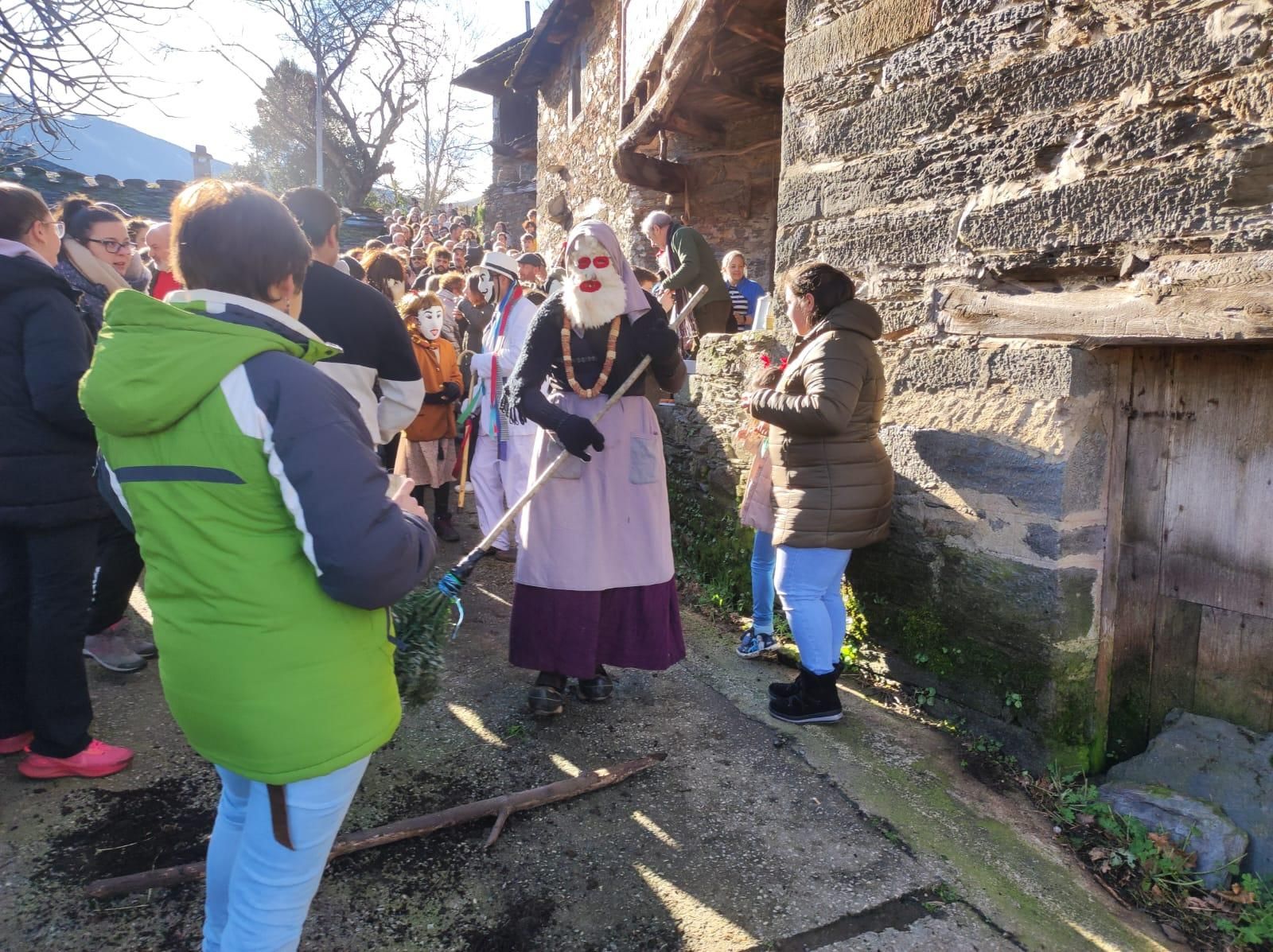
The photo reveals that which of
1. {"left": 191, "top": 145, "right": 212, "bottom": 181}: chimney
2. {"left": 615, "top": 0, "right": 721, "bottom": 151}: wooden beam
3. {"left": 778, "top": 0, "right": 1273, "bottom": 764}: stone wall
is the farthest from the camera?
{"left": 191, "top": 145, "right": 212, "bottom": 181}: chimney

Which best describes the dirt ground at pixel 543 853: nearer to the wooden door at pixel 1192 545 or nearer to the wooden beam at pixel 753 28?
the wooden door at pixel 1192 545

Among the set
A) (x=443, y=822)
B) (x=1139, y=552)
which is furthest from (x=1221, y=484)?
(x=443, y=822)

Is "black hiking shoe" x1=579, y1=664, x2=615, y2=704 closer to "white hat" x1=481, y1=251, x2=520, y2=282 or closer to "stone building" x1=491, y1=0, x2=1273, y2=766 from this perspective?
"stone building" x1=491, y1=0, x2=1273, y2=766

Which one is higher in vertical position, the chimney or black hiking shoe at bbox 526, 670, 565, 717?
the chimney

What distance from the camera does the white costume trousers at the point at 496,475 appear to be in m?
4.80

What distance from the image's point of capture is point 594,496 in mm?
3203

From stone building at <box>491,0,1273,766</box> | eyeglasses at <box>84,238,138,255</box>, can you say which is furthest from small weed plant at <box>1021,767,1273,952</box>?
eyeglasses at <box>84,238,138,255</box>

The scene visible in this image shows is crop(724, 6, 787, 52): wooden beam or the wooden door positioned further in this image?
crop(724, 6, 787, 52): wooden beam

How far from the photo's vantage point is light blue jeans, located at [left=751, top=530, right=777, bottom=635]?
12.8 feet

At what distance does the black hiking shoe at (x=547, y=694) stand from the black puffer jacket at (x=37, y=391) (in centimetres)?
168

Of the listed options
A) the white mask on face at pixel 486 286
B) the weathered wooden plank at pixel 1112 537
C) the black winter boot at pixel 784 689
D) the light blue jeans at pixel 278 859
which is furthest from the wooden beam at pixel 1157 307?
the white mask on face at pixel 486 286

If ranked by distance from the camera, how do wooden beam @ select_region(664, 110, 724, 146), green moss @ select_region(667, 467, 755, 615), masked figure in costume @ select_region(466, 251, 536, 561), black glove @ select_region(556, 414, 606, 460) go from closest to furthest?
1. black glove @ select_region(556, 414, 606, 460)
2. green moss @ select_region(667, 467, 755, 615)
3. masked figure in costume @ select_region(466, 251, 536, 561)
4. wooden beam @ select_region(664, 110, 724, 146)

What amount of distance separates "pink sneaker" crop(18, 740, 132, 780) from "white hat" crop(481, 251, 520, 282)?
11.2 feet

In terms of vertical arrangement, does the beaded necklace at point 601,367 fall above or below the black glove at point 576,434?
above
